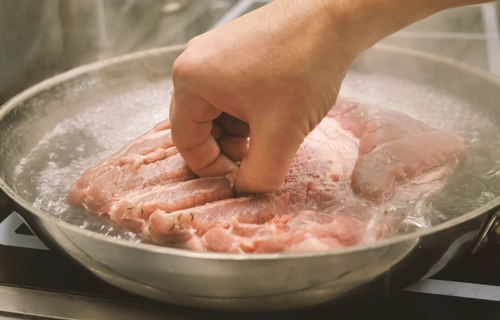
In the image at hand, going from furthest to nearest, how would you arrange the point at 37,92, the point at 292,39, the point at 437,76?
the point at 437,76, the point at 37,92, the point at 292,39

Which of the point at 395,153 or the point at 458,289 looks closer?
the point at 458,289

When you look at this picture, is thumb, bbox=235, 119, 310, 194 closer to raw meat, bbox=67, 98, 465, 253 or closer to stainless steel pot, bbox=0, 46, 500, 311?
raw meat, bbox=67, 98, 465, 253

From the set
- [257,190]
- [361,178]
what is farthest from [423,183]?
[257,190]

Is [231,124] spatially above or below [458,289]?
above

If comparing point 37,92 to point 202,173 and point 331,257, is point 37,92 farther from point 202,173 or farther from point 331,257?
point 331,257

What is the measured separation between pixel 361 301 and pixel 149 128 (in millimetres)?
950

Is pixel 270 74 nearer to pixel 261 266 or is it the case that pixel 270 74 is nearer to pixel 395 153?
pixel 261 266

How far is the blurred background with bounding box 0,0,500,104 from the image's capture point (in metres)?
1.65

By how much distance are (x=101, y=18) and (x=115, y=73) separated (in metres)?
0.55

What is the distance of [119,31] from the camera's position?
240cm

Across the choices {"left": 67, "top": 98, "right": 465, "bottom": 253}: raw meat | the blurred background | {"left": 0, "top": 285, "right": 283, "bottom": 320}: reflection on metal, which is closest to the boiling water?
{"left": 67, "top": 98, "right": 465, "bottom": 253}: raw meat

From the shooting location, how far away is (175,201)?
3.42ft

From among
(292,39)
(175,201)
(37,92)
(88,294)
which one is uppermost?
(292,39)

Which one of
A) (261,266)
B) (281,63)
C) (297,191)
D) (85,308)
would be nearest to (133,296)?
(85,308)
